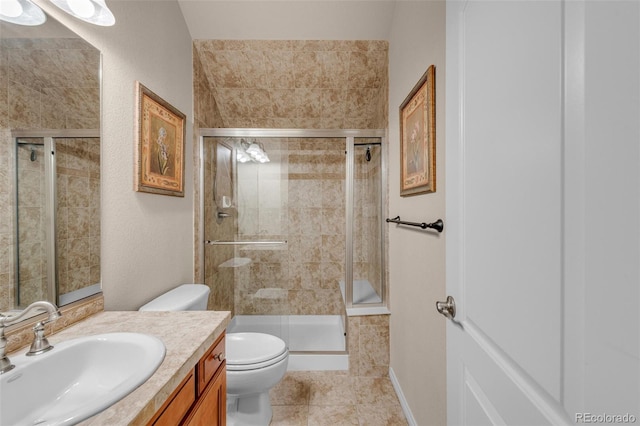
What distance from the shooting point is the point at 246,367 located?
1458 millimetres

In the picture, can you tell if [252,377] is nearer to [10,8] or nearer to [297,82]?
[10,8]

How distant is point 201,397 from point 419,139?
1.43 metres

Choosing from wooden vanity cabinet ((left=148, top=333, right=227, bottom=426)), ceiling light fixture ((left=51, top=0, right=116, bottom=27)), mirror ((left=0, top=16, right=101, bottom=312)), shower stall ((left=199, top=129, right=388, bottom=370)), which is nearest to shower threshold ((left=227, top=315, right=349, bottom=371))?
shower stall ((left=199, top=129, right=388, bottom=370))

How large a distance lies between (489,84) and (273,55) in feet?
6.92

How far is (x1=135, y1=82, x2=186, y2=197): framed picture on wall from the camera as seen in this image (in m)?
1.46

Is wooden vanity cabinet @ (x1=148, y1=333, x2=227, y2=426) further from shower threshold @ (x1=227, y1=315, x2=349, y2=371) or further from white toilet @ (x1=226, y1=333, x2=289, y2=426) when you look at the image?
shower threshold @ (x1=227, y1=315, x2=349, y2=371)

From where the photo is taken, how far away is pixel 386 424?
1583mm

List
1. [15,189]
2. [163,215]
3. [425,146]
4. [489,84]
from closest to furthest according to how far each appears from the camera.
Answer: [489,84] < [15,189] < [425,146] < [163,215]

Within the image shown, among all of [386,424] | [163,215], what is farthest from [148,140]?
[386,424]

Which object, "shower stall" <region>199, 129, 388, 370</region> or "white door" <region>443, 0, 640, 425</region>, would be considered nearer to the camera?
"white door" <region>443, 0, 640, 425</region>

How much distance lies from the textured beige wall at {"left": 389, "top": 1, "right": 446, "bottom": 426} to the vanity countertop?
3.10 ft

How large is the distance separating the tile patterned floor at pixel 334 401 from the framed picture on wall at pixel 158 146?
156 cm

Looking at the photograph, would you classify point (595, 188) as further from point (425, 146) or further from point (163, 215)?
point (163, 215)

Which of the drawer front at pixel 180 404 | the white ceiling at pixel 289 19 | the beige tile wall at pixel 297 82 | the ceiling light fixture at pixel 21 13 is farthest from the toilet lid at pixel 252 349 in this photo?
the white ceiling at pixel 289 19
